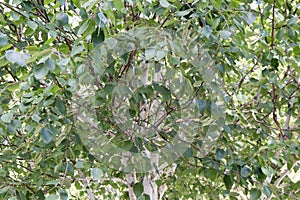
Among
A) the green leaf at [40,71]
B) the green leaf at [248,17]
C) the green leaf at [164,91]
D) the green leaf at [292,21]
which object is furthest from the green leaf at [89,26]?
the green leaf at [292,21]

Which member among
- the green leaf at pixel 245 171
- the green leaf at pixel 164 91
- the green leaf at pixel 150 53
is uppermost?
the green leaf at pixel 150 53

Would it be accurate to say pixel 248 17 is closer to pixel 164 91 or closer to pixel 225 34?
pixel 225 34

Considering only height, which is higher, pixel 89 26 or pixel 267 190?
pixel 89 26

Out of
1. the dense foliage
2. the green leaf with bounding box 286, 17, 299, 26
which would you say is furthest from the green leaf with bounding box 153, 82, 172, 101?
the green leaf with bounding box 286, 17, 299, 26

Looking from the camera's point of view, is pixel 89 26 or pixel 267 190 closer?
pixel 89 26

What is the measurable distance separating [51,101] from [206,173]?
1.96 feet

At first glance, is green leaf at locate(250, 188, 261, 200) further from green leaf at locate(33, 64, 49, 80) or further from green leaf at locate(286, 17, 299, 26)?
green leaf at locate(33, 64, 49, 80)

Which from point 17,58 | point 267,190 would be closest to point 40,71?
point 17,58

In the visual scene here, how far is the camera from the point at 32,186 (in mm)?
1461

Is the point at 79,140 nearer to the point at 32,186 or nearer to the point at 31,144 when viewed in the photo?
the point at 31,144

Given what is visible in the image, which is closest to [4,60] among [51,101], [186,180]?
[51,101]

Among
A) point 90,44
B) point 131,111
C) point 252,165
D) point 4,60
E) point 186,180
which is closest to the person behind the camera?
point 4,60

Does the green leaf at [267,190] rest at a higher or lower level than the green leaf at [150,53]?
lower

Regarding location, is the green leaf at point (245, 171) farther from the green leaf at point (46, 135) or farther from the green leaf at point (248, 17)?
the green leaf at point (46, 135)
